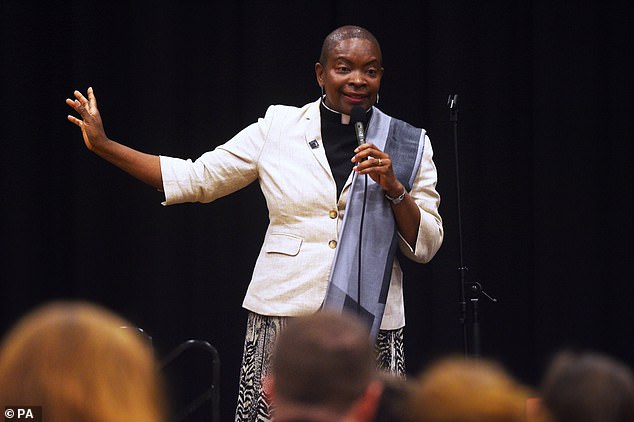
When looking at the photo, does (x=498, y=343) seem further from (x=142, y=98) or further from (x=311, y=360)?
(x=311, y=360)

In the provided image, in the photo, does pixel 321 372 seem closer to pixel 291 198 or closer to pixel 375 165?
pixel 375 165

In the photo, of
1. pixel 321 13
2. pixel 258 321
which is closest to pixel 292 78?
pixel 321 13

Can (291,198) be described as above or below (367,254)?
above

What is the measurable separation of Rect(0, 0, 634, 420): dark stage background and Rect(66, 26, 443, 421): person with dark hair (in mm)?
1183

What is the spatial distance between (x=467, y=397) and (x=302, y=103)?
10.1 feet

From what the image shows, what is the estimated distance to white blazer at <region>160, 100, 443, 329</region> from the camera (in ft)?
9.64

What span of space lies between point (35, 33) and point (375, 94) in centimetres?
184

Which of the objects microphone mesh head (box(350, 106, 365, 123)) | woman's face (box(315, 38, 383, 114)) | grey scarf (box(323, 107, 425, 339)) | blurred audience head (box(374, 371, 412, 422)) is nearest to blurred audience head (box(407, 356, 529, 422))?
blurred audience head (box(374, 371, 412, 422))

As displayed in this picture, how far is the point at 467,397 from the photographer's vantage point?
1266mm

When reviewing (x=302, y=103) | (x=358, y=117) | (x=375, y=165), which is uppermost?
(x=302, y=103)

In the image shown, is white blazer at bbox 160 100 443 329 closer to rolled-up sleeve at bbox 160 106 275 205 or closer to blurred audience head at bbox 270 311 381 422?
rolled-up sleeve at bbox 160 106 275 205

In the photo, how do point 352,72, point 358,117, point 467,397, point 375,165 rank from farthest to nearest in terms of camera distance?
point 352,72, point 358,117, point 375,165, point 467,397

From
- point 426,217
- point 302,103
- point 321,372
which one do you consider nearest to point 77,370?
point 321,372

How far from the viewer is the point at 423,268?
169 inches
